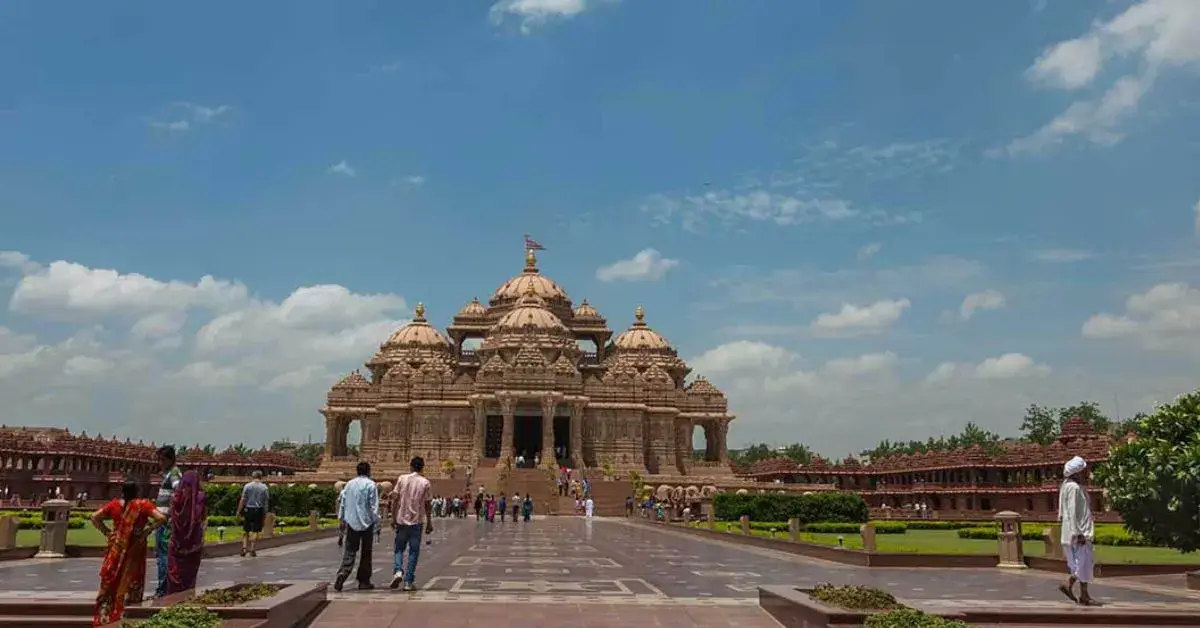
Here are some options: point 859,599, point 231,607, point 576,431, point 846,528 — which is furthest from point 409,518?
point 576,431

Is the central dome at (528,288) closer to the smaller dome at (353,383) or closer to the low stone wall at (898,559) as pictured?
the smaller dome at (353,383)

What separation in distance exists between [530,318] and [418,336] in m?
12.4

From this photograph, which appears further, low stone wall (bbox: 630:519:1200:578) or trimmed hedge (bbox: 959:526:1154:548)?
trimmed hedge (bbox: 959:526:1154:548)

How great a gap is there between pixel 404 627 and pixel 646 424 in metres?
70.9

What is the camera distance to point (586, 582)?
1644 centimetres

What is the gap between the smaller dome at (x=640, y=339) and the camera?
93.7m

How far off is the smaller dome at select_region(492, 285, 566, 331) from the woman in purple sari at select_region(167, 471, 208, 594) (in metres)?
70.9

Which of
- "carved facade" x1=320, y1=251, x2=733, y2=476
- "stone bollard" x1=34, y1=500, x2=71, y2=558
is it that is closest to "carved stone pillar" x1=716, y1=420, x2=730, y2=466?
"carved facade" x1=320, y1=251, x2=733, y2=476

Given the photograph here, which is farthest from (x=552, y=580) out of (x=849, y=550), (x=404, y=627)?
(x=849, y=550)

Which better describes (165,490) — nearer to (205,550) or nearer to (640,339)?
(205,550)

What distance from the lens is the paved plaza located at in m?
12.3

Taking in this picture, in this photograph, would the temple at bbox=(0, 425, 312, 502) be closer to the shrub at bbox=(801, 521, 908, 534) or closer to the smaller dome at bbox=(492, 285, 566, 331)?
the smaller dome at bbox=(492, 285, 566, 331)

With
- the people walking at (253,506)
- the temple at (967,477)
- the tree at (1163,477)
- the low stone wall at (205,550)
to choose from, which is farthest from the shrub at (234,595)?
the temple at (967,477)

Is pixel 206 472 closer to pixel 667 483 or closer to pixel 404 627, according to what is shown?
pixel 667 483
